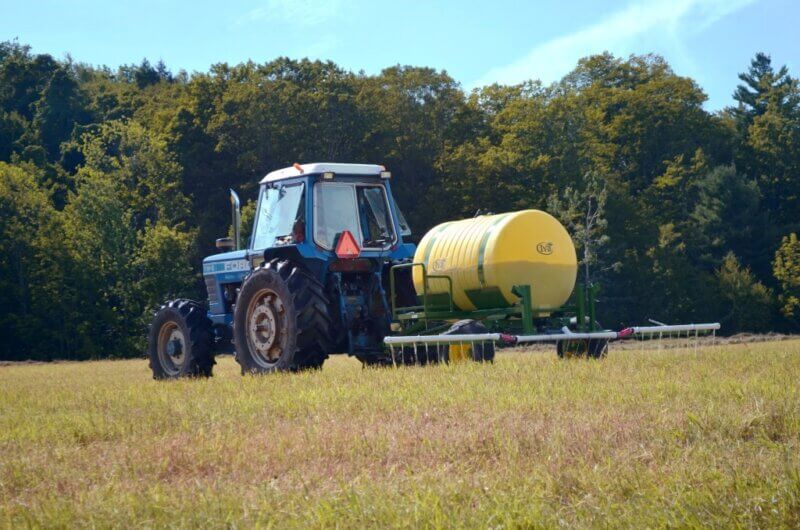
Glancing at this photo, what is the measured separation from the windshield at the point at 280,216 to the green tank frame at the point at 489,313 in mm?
1353

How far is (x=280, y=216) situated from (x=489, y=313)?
3127 millimetres

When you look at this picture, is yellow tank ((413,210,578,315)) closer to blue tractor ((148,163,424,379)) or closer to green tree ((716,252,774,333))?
blue tractor ((148,163,424,379))

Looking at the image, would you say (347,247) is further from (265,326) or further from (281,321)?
(265,326)

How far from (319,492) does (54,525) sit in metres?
1.22

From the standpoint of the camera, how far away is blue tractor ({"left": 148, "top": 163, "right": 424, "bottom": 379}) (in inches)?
537

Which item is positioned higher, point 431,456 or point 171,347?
point 171,347

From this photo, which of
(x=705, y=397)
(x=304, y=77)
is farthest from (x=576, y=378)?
(x=304, y=77)

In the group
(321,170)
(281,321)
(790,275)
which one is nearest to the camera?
(281,321)

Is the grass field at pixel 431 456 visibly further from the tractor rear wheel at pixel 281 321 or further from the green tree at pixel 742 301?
the green tree at pixel 742 301

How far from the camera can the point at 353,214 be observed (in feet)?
49.5

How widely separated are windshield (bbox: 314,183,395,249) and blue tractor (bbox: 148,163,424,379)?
15 mm

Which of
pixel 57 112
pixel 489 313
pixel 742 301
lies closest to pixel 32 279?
pixel 57 112

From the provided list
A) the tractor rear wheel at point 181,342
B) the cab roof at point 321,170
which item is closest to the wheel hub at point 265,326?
the cab roof at point 321,170

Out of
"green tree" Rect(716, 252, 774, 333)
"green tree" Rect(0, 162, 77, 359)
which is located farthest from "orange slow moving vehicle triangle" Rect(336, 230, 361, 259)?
"green tree" Rect(716, 252, 774, 333)
